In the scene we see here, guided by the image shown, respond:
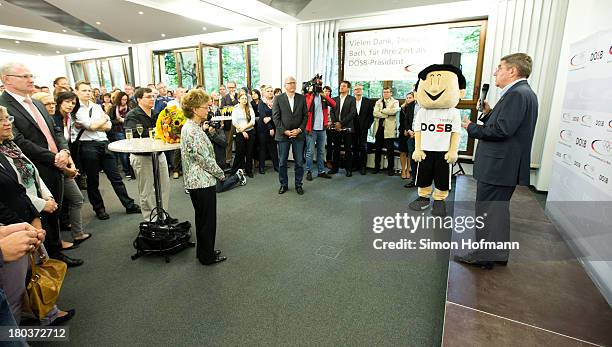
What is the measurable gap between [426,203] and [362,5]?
345cm

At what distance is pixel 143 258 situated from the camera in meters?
2.86

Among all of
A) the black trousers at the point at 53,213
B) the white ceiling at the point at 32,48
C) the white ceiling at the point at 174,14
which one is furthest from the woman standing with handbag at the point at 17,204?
the white ceiling at the point at 32,48

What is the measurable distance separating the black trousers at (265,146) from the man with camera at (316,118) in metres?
0.90

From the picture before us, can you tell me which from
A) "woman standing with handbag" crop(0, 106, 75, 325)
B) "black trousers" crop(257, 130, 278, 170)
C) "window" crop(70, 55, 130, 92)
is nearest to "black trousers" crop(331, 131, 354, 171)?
"black trousers" crop(257, 130, 278, 170)

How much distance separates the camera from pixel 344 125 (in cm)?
567

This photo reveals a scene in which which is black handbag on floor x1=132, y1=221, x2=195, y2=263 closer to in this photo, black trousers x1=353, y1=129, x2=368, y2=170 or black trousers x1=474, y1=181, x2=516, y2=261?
black trousers x1=474, y1=181, x2=516, y2=261

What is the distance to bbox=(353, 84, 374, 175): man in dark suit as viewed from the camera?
570cm

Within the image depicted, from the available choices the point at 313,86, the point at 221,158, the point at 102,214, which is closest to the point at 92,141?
the point at 102,214

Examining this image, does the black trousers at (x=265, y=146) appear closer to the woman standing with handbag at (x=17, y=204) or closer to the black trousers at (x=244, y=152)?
the black trousers at (x=244, y=152)

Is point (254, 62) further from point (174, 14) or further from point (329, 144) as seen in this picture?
point (329, 144)

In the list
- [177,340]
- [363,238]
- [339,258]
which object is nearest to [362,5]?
[363,238]

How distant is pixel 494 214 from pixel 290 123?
2972 mm

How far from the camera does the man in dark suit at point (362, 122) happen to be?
18.7ft

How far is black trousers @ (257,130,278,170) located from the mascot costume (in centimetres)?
316
